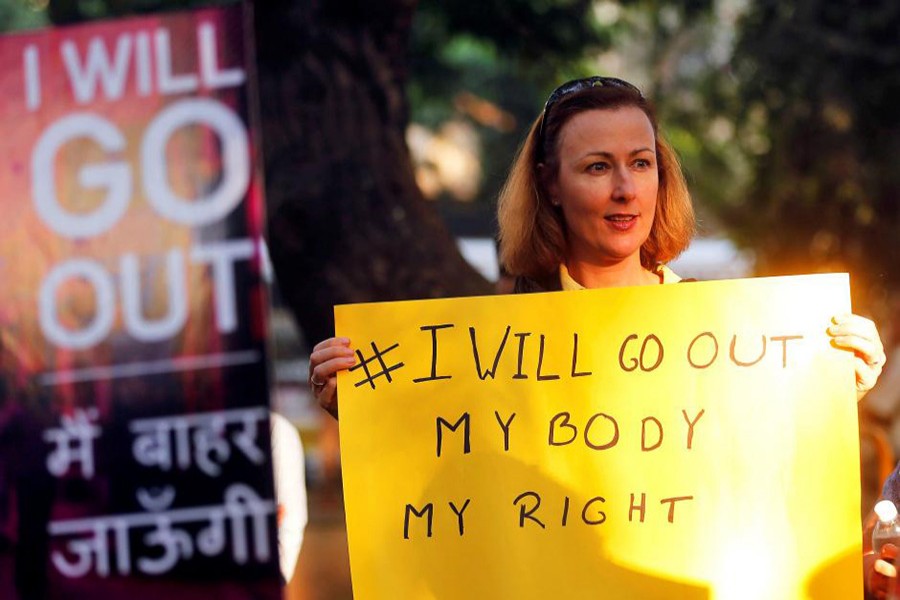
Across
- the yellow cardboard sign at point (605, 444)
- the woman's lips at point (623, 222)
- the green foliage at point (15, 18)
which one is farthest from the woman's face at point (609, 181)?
the green foliage at point (15, 18)

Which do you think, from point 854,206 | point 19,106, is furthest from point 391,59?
point 854,206

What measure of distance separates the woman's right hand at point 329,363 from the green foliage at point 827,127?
23.3ft

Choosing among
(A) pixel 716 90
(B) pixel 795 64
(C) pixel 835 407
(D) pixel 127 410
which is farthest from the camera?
(A) pixel 716 90

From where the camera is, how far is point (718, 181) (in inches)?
687

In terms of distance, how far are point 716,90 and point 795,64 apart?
150 inches

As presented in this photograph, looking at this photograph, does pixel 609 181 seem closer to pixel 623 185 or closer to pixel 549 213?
pixel 623 185

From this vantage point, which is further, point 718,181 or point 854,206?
point 718,181

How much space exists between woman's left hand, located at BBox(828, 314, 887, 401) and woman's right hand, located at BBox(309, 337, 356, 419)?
0.84 meters

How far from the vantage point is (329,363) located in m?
2.48

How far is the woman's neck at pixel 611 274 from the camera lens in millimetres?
2607

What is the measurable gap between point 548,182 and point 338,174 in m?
2.57

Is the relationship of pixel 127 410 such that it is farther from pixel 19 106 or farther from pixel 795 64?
pixel 795 64

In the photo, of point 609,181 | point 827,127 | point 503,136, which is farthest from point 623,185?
point 503,136

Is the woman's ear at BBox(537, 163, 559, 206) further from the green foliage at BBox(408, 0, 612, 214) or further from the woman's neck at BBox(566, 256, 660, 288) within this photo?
the green foliage at BBox(408, 0, 612, 214)
